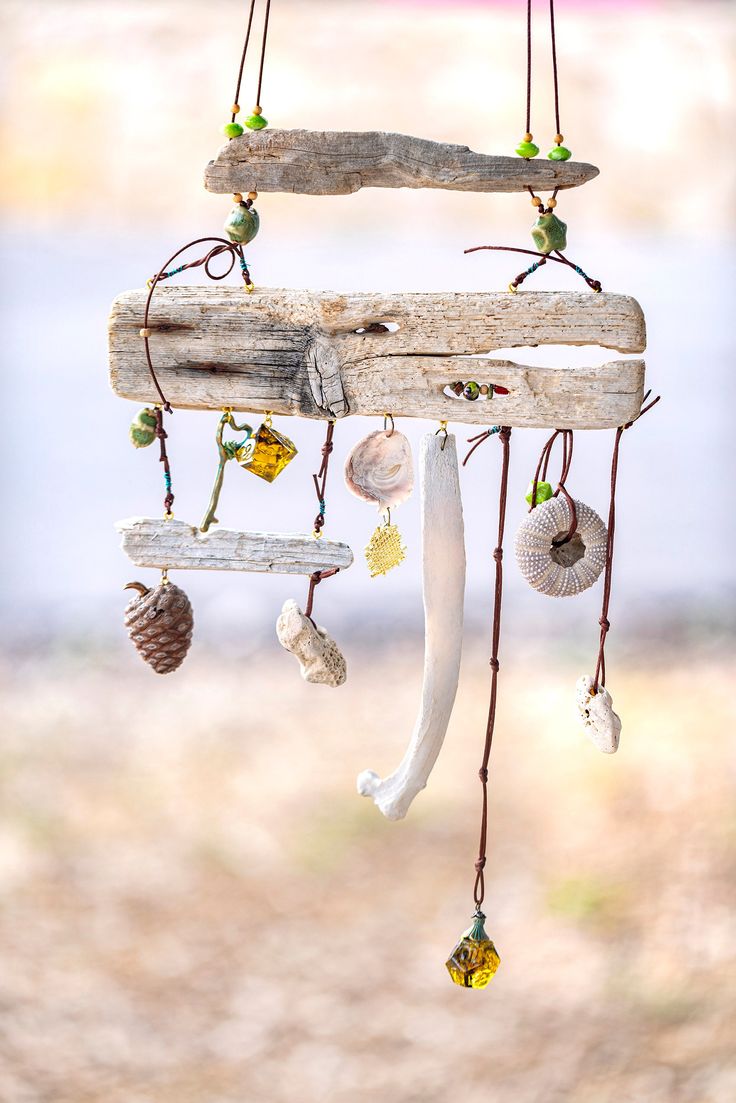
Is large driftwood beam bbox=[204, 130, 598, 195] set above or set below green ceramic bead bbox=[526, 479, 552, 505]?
above

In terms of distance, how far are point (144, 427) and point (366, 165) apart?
0.46 m

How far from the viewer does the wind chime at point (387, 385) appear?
1.60 metres

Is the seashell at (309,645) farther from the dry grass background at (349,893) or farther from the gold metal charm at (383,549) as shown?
the dry grass background at (349,893)

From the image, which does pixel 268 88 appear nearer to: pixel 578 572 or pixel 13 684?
pixel 13 684

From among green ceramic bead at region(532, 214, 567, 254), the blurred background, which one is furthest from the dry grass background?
green ceramic bead at region(532, 214, 567, 254)

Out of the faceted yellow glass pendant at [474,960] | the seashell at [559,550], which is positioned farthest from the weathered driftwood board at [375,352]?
the faceted yellow glass pendant at [474,960]

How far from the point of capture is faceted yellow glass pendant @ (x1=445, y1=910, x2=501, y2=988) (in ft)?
5.66

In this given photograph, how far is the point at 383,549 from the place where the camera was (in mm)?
1678

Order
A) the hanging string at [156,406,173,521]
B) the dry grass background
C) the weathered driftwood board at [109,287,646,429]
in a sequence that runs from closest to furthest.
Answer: the weathered driftwood board at [109,287,646,429] → the hanging string at [156,406,173,521] → the dry grass background

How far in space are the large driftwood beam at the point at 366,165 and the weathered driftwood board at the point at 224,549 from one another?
432mm

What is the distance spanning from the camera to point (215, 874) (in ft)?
10.3

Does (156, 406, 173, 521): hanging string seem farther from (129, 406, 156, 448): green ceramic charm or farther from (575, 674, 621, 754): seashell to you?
(575, 674, 621, 754): seashell

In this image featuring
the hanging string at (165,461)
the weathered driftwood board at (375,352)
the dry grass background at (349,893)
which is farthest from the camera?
the dry grass background at (349,893)

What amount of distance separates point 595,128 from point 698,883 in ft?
5.97
